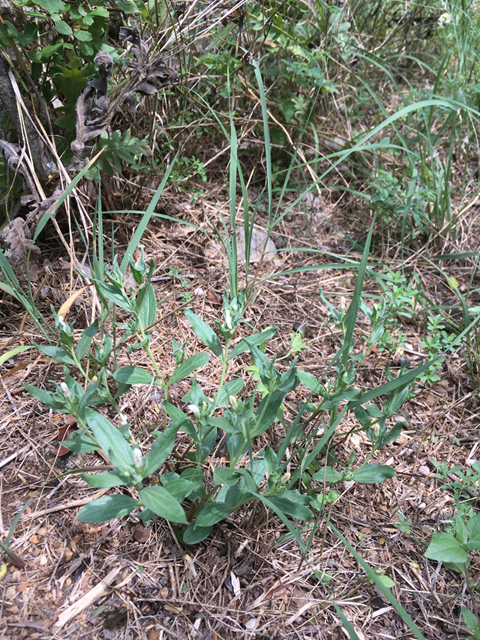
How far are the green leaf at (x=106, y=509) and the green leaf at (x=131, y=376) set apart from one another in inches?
13.9

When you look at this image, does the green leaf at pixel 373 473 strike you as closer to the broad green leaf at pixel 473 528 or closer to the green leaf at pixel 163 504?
the broad green leaf at pixel 473 528

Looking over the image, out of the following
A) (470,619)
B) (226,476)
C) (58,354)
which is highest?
(58,354)

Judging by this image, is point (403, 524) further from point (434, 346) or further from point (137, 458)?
point (137, 458)

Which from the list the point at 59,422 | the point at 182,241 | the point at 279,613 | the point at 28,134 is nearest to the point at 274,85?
the point at 182,241

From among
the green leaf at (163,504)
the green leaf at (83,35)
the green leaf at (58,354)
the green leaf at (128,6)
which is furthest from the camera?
the green leaf at (128,6)

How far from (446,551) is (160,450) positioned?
3.04 feet

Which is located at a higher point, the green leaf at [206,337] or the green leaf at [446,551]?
the green leaf at [206,337]

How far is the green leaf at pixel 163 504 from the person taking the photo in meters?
0.91

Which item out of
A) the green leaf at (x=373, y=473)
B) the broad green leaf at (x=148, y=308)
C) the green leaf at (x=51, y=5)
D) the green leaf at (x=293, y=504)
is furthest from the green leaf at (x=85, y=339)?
the green leaf at (x=51, y=5)

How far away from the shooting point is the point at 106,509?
1.00 m

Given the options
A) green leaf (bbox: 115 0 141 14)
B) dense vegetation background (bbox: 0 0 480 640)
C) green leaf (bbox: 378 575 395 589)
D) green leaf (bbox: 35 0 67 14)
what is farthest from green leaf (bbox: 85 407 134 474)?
green leaf (bbox: 115 0 141 14)

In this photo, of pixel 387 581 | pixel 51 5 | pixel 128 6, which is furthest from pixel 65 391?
pixel 128 6

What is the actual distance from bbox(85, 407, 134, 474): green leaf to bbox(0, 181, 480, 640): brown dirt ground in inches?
17.1

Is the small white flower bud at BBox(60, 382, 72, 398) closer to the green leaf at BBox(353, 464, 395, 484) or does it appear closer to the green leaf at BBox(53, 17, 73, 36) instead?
the green leaf at BBox(353, 464, 395, 484)
